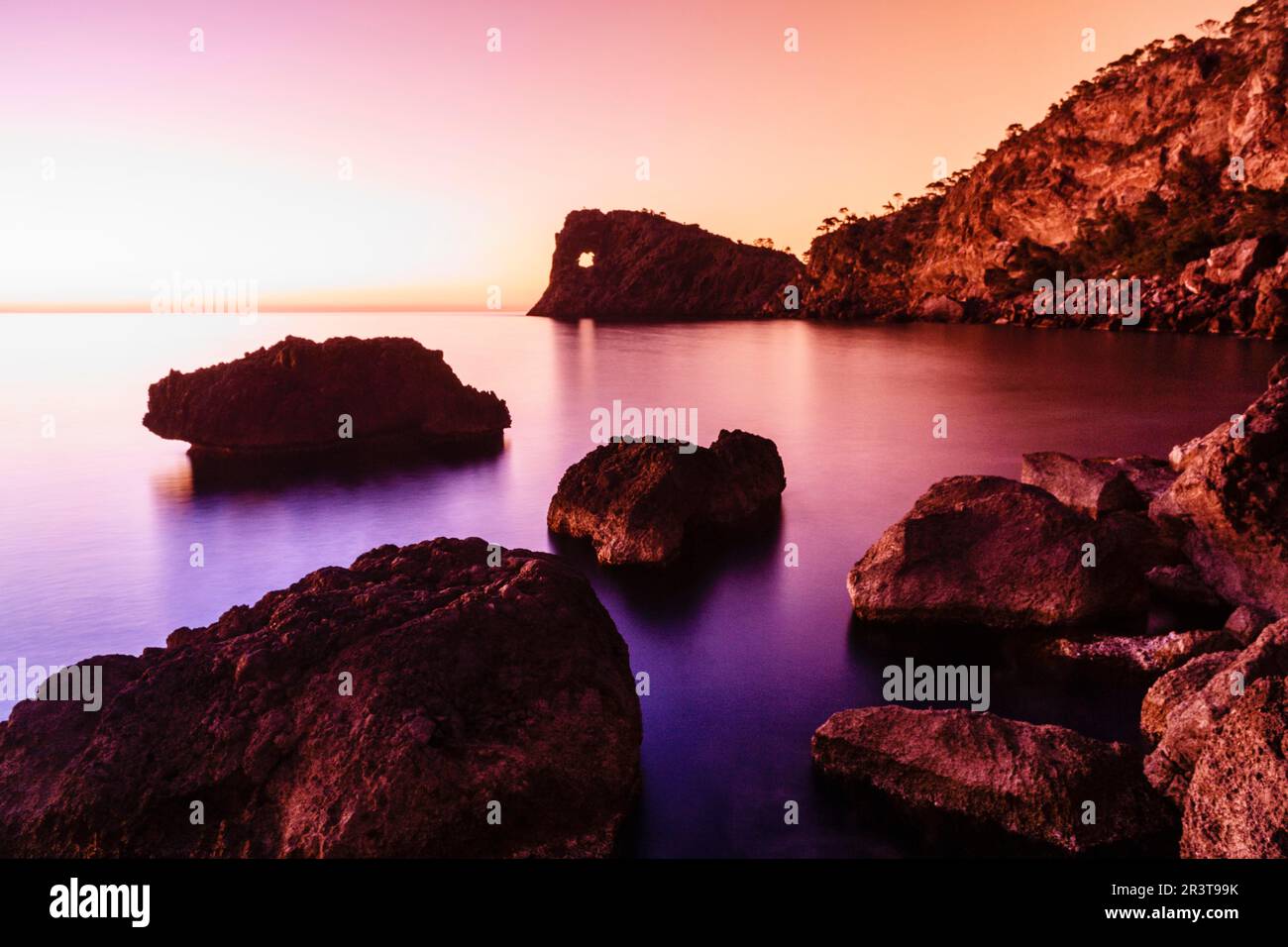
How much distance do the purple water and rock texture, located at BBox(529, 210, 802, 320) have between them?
102m

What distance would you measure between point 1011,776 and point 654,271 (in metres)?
→ 146

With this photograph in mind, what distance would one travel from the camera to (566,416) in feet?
93.9

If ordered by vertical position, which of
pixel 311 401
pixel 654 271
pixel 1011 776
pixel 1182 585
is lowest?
pixel 1011 776

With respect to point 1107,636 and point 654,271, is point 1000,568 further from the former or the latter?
point 654,271

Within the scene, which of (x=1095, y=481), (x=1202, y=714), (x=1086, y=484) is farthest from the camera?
(x=1086, y=484)

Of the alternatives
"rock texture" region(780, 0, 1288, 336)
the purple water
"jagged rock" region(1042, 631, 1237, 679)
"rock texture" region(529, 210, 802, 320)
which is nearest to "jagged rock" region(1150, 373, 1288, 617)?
"jagged rock" region(1042, 631, 1237, 679)

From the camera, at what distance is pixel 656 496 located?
12531mm

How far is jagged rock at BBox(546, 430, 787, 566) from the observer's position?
40.5ft

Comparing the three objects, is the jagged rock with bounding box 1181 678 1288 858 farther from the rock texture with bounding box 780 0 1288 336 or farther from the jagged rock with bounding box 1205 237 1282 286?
the jagged rock with bounding box 1205 237 1282 286

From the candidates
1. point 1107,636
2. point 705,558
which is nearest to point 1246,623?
point 1107,636

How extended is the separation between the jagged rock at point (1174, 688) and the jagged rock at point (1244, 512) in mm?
2999

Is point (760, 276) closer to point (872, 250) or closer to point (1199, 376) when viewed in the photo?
point (872, 250)

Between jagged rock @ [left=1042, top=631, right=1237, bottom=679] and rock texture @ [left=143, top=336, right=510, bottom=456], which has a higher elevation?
rock texture @ [left=143, top=336, right=510, bottom=456]
